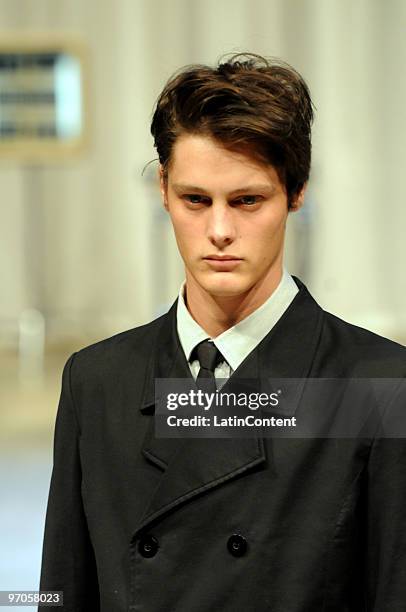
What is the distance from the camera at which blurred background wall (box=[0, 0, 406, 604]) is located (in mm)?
5207

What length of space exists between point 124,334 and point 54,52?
2769 millimetres

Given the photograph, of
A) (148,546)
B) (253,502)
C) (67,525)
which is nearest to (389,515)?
(253,502)

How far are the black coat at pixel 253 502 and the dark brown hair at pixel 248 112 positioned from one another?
0.53ft

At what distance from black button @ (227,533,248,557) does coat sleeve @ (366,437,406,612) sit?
0.12 meters

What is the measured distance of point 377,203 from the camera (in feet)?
17.4

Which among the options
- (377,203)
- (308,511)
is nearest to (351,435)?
(308,511)

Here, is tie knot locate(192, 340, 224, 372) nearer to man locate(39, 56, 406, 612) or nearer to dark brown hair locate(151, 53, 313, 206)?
man locate(39, 56, 406, 612)

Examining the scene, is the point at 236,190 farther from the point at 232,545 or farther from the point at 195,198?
the point at 232,545

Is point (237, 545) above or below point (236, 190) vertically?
below

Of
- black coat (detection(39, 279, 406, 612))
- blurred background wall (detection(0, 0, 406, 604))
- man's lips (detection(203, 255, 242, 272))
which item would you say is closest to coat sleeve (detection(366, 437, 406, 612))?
black coat (detection(39, 279, 406, 612))

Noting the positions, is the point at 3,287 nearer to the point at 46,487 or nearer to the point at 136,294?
the point at 136,294

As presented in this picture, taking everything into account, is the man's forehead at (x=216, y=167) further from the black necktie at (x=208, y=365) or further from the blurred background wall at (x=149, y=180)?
the blurred background wall at (x=149, y=180)

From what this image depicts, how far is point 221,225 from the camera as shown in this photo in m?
0.98

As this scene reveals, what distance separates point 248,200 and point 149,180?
4065 mm
